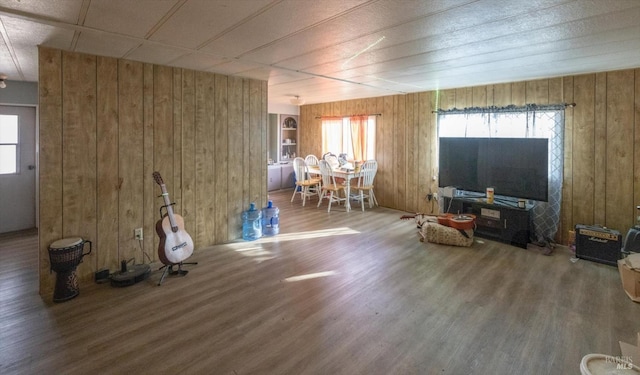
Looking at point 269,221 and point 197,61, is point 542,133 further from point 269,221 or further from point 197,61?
point 197,61

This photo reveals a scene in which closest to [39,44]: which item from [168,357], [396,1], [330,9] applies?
[330,9]

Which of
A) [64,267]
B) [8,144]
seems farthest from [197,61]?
[8,144]

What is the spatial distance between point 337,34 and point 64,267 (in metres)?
2.97

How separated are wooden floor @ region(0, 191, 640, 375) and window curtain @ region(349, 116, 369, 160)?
3.40 m

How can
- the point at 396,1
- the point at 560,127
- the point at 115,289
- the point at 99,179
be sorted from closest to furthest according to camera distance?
the point at 396,1
the point at 115,289
the point at 99,179
the point at 560,127

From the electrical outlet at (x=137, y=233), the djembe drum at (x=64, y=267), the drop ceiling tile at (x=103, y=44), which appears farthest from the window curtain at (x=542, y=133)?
the djembe drum at (x=64, y=267)

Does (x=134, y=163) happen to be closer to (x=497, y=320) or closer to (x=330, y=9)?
(x=330, y=9)

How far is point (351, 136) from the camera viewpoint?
723 centimetres

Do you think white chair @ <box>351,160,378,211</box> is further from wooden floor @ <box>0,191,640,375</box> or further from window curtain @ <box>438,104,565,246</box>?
wooden floor @ <box>0,191,640,375</box>

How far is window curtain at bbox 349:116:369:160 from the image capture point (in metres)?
6.89

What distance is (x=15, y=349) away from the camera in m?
2.16

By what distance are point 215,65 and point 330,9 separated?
199cm

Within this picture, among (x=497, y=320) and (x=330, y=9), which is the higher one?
(x=330, y=9)

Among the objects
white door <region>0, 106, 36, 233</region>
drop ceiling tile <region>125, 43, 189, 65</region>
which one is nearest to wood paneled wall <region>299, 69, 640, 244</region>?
drop ceiling tile <region>125, 43, 189, 65</region>
